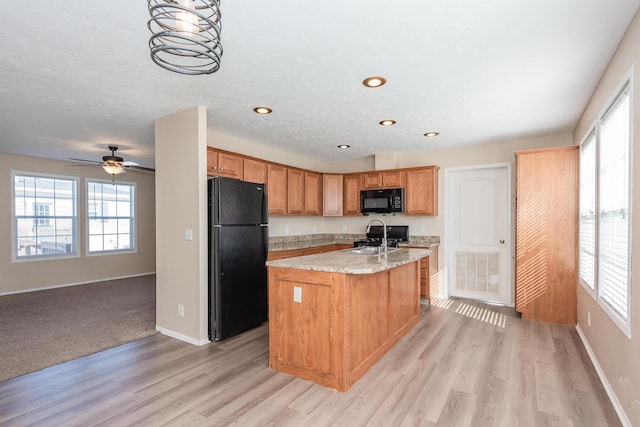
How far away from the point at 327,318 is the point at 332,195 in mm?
3606

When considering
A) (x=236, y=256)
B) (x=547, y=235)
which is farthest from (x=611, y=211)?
(x=236, y=256)

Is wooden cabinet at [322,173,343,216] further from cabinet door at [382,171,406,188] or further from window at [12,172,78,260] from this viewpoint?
window at [12,172,78,260]

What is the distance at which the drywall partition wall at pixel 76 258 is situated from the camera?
5.63 m

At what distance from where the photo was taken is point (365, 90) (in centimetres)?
294

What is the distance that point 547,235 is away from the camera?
388 centimetres

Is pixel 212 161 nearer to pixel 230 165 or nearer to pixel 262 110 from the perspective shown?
pixel 230 165

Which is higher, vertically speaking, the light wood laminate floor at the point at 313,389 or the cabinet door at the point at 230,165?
the cabinet door at the point at 230,165

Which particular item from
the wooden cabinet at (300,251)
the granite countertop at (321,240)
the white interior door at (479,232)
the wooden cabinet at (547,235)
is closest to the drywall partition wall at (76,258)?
the granite countertop at (321,240)

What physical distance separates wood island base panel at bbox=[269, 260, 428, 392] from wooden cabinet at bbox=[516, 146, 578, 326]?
2.18 metres

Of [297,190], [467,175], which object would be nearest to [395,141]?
[467,175]

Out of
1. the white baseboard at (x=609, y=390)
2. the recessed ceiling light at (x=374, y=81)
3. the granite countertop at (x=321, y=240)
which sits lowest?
the white baseboard at (x=609, y=390)

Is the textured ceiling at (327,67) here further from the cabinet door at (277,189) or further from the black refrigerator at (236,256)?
the black refrigerator at (236,256)

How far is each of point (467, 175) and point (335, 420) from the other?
4.24 meters

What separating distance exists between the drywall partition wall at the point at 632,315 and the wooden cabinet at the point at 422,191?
2398 mm
